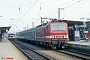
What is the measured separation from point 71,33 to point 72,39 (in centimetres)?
187

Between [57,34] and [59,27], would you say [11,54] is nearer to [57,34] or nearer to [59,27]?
[57,34]

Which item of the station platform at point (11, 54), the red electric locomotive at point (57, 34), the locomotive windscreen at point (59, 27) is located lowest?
the station platform at point (11, 54)

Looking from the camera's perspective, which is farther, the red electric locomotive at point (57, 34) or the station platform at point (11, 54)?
the red electric locomotive at point (57, 34)

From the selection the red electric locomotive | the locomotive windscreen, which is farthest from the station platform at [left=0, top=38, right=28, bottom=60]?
the locomotive windscreen

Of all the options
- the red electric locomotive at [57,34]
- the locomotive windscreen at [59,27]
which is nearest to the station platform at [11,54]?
the red electric locomotive at [57,34]

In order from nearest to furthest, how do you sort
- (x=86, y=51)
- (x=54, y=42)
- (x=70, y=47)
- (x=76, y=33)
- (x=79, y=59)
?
(x=79, y=59)
(x=86, y=51)
(x=54, y=42)
(x=70, y=47)
(x=76, y=33)

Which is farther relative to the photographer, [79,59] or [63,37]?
[63,37]

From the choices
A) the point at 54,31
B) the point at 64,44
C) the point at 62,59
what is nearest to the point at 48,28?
the point at 54,31

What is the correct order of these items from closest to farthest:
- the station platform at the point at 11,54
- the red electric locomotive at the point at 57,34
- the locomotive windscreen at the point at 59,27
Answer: the station platform at the point at 11,54 < the red electric locomotive at the point at 57,34 < the locomotive windscreen at the point at 59,27

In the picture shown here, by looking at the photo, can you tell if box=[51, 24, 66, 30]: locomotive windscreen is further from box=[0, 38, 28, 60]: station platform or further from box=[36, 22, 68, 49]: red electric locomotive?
box=[0, 38, 28, 60]: station platform

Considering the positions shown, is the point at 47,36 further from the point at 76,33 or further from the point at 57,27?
the point at 76,33

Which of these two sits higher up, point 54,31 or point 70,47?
point 54,31

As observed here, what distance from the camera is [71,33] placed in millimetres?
56250

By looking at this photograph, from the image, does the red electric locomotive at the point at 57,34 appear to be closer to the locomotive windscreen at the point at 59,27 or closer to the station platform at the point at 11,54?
the locomotive windscreen at the point at 59,27
